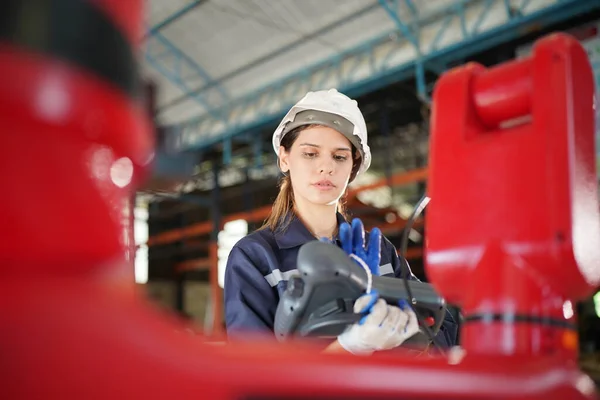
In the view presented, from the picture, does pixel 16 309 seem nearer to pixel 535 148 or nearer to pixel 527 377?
pixel 527 377

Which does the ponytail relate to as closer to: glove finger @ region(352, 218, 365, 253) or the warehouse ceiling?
glove finger @ region(352, 218, 365, 253)

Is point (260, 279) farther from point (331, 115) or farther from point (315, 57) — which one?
point (315, 57)

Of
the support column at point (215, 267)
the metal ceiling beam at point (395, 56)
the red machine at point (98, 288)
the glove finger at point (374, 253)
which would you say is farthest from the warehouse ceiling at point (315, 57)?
the red machine at point (98, 288)

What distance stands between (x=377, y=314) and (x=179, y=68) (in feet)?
23.9

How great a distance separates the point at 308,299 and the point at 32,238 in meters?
0.61

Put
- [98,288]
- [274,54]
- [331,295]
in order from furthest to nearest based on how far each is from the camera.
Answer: [274,54] → [331,295] → [98,288]

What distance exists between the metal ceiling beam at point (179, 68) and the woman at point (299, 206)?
6238 millimetres

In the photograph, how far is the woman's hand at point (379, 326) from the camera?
2.73 feet

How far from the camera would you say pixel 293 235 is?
4.62 ft

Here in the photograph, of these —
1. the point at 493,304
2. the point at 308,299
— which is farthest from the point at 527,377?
the point at 308,299

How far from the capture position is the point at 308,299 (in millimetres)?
828

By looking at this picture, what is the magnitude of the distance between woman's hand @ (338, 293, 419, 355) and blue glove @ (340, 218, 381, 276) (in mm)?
122

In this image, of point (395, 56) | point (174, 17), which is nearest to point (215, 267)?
point (174, 17)

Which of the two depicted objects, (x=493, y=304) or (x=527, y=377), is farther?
(x=493, y=304)
